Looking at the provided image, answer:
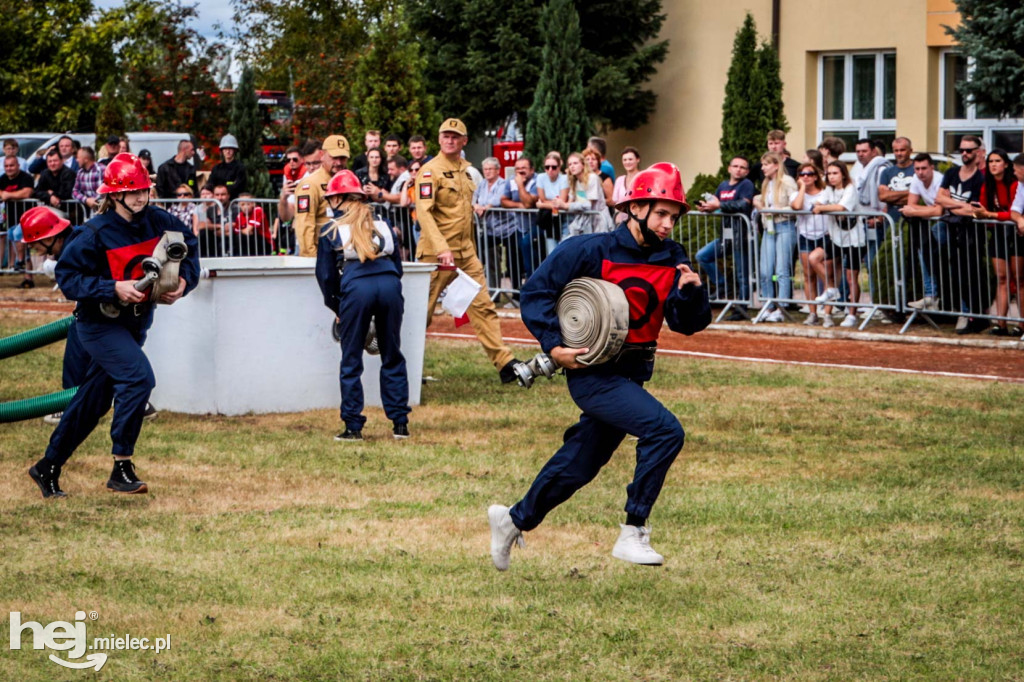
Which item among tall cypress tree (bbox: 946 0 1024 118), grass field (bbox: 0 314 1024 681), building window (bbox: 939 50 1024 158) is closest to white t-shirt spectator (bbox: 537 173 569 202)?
tall cypress tree (bbox: 946 0 1024 118)

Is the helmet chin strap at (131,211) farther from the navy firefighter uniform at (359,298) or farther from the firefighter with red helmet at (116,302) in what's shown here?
the navy firefighter uniform at (359,298)

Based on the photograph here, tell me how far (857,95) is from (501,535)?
2137cm

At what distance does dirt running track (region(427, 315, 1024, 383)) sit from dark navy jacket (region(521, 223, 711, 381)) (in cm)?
717

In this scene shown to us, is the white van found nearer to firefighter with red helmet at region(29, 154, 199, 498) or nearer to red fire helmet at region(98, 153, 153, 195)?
firefighter with red helmet at region(29, 154, 199, 498)

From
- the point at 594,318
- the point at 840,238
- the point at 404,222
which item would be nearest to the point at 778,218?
the point at 840,238

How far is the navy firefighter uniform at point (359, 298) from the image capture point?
10930mm

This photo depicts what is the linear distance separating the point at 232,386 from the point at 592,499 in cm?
386

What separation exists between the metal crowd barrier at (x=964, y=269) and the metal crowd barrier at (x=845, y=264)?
8.1 inches

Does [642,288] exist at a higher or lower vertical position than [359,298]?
higher

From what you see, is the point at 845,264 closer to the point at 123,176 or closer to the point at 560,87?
the point at 123,176

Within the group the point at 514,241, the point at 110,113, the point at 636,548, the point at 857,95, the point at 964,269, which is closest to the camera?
the point at 636,548

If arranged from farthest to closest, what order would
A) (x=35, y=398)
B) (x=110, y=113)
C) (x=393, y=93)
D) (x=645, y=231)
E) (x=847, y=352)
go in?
(x=110, y=113), (x=393, y=93), (x=847, y=352), (x=35, y=398), (x=645, y=231)

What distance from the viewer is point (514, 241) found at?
18453 millimetres

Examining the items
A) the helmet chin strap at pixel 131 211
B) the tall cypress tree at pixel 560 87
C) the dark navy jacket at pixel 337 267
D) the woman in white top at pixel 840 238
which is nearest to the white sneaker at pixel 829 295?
the woman in white top at pixel 840 238
